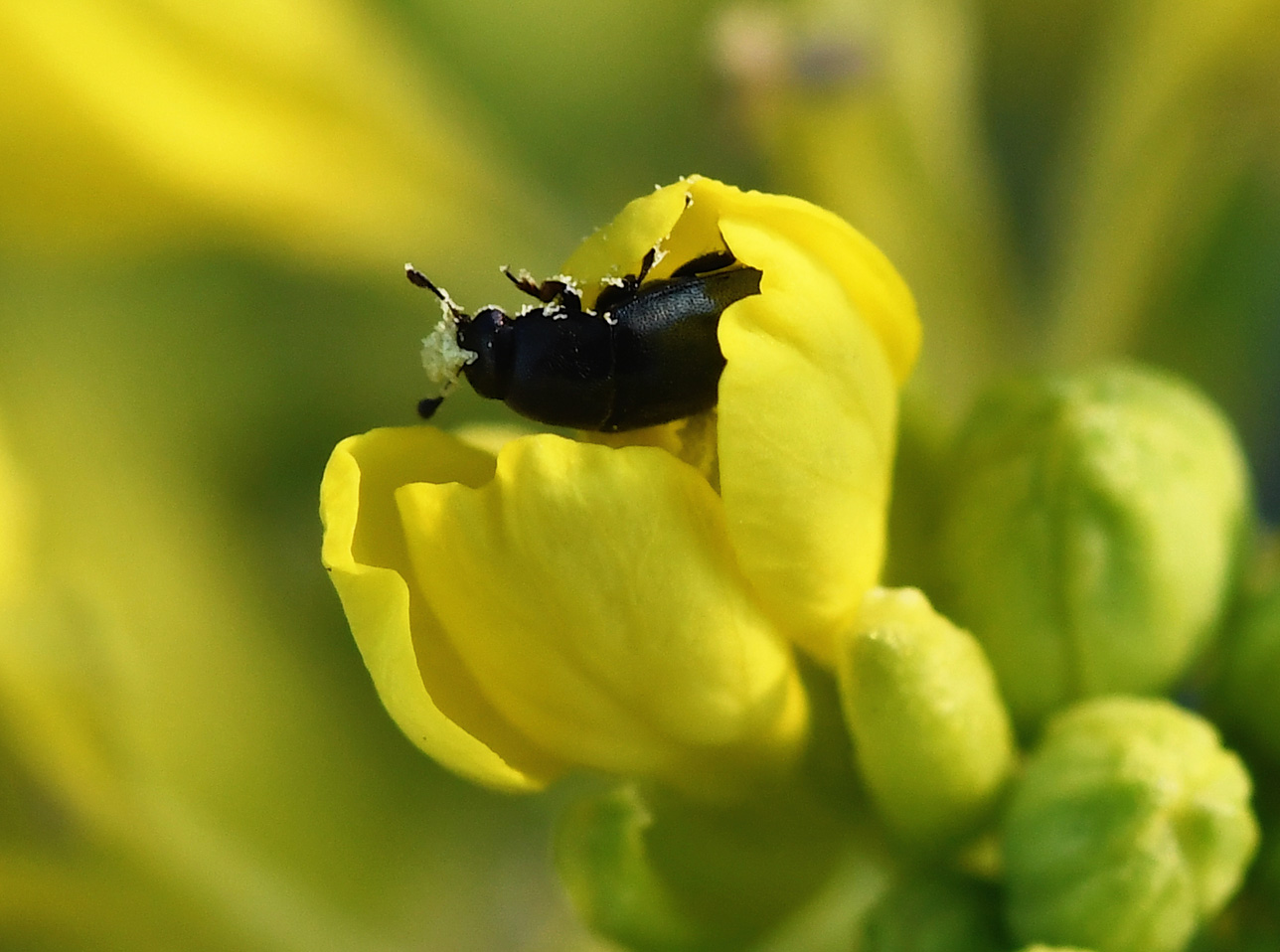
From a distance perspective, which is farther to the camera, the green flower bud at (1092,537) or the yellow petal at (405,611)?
the green flower bud at (1092,537)

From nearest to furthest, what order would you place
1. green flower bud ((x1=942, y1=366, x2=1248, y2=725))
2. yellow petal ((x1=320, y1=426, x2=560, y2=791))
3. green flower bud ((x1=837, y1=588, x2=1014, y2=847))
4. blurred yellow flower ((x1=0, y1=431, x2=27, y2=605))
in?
yellow petal ((x1=320, y1=426, x2=560, y2=791)) → green flower bud ((x1=837, y1=588, x2=1014, y2=847)) → green flower bud ((x1=942, y1=366, x2=1248, y2=725)) → blurred yellow flower ((x1=0, y1=431, x2=27, y2=605))

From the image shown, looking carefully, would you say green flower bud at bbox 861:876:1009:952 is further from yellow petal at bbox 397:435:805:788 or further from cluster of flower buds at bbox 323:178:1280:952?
yellow petal at bbox 397:435:805:788

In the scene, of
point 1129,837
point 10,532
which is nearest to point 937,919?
point 1129,837

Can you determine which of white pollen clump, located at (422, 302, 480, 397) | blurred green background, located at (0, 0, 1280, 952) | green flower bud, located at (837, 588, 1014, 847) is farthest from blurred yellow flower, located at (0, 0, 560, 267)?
green flower bud, located at (837, 588, 1014, 847)

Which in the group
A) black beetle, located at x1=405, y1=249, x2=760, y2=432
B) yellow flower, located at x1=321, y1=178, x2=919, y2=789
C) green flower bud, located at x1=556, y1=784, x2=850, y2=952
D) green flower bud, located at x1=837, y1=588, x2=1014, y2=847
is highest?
black beetle, located at x1=405, y1=249, x2=760, y2=432

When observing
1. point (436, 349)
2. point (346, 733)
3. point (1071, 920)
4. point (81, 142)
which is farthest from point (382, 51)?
point (1071, 920)

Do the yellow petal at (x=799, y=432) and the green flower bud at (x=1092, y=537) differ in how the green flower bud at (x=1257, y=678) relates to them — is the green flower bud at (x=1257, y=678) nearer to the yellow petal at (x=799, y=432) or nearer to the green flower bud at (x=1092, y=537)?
the green flower bud at (x=1092, y=537)

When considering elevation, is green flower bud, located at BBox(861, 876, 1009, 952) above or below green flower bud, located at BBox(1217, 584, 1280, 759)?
below

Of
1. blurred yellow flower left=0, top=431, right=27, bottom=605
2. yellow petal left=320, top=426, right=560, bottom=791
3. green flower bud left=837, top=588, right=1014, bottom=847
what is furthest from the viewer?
blurred yellow flower left=0, top=431, right=27, bottom=605

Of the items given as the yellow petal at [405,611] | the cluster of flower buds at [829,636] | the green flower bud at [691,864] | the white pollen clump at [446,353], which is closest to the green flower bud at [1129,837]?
the cluster of flower buds at [829,636]
